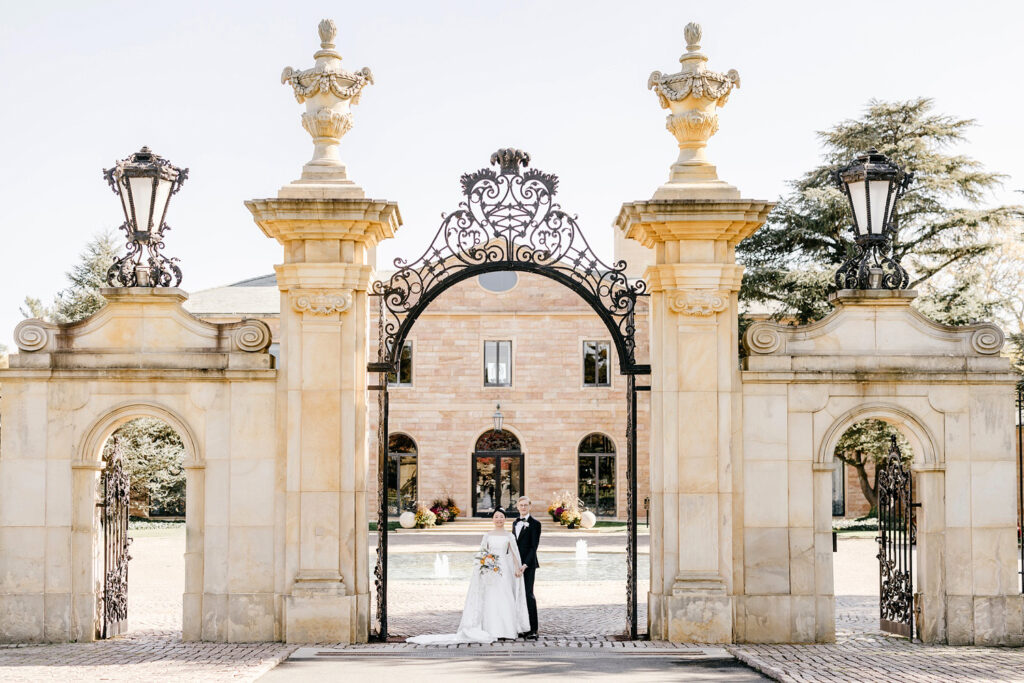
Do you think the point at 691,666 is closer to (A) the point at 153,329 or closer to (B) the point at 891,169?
(B) the point at 891,169

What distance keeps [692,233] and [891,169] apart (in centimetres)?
204

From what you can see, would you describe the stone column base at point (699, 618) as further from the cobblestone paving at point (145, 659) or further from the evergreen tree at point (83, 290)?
the evergreen tree at point (83, 290)

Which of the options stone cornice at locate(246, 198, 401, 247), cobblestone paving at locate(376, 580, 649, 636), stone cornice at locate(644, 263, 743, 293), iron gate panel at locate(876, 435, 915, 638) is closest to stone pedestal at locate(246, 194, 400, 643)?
stone cornice at locate(246, 198, 401, 247)

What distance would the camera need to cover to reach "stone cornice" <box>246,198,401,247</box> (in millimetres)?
10742

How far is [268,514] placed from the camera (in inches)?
429

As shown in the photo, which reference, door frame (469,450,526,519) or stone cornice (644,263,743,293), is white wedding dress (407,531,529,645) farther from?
door frame (469,450,526,519)

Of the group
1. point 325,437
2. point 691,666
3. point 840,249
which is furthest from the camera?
point 840,249

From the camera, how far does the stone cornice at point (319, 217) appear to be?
10.7m

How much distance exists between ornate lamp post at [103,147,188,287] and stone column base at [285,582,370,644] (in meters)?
3.23

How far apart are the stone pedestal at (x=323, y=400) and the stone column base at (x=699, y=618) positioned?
289cm

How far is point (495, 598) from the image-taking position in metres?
11.5

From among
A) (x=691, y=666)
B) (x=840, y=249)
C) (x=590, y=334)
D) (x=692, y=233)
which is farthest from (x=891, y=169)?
(x=590, y=334)

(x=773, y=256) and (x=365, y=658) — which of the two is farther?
(x=773, y=256)

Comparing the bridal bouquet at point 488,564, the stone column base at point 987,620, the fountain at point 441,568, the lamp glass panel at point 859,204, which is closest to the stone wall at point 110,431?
the bridal bouquet at point 488,564
